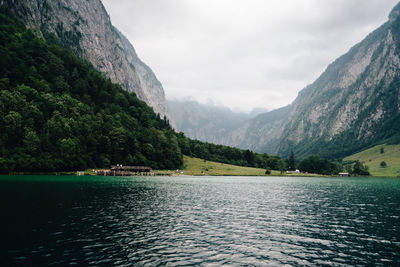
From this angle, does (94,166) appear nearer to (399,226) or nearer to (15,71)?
(15,71)

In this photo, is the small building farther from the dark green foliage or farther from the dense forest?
the dark green foliage

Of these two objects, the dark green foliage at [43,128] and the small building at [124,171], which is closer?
the dark green foliage at [43,128]

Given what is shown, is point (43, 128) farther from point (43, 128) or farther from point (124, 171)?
point (124, 171)

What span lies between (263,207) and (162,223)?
24.3m

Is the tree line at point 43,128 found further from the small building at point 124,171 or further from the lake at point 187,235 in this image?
the lake at point 187,235

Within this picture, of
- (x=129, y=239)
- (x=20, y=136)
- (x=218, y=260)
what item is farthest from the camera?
(x=20, y=136)

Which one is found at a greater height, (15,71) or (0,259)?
(15,71)

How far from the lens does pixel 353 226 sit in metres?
36.0

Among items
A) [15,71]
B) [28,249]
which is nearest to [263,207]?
[28,249]

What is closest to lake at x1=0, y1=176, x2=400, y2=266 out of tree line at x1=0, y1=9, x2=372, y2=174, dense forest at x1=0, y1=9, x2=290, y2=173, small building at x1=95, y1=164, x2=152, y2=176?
dense forest at x1=0, y1=9, x2=290, y2=173

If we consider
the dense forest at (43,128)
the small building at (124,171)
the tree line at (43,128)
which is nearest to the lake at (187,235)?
the dense forest at (43,128)

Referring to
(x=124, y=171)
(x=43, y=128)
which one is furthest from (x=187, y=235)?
(x=43, y=128)

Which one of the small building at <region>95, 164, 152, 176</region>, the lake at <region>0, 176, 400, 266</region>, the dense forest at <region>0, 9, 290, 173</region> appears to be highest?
the dense forest at <region>0, 9, 290, 173</region>

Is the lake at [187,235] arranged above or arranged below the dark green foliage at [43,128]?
below
